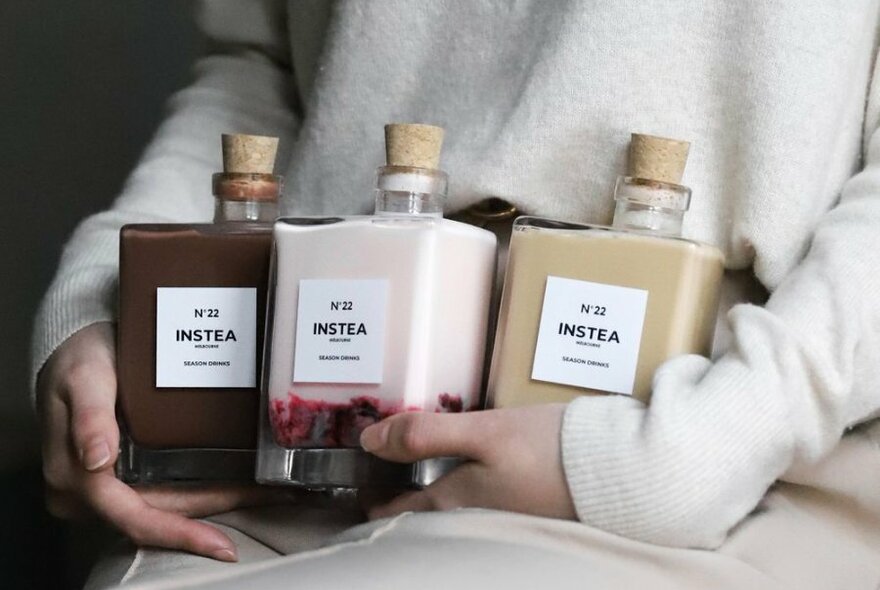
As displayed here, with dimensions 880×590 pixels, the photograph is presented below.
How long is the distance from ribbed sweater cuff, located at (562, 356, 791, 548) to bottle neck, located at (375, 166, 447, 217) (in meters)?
0.19

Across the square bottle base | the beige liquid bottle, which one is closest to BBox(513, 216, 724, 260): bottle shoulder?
the beige liquid bottle

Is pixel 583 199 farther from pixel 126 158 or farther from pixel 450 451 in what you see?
pixel 126 158

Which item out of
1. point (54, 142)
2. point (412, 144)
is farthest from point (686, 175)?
point (54, 142)

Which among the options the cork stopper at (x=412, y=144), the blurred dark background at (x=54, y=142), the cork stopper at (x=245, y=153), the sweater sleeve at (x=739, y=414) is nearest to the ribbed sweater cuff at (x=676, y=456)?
the sweater sleeve at (x=739, y=414)

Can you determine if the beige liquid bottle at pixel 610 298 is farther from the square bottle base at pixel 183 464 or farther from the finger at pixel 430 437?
the square bottle base at pixel 183 464

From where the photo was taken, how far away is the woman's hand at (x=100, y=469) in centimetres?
70

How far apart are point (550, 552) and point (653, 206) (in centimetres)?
24

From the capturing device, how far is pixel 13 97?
1532 mm

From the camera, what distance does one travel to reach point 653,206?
66 cm

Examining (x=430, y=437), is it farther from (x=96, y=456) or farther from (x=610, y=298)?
(x=96, y=456)

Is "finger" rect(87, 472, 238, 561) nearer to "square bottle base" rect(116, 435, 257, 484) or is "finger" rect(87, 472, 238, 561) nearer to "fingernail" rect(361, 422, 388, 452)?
"square bottle base" rect(116, 435, 257, 484)

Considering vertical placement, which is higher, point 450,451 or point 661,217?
point 661,217

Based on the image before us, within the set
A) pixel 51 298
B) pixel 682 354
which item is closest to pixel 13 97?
pixel 51 298

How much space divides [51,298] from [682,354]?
503 mm
